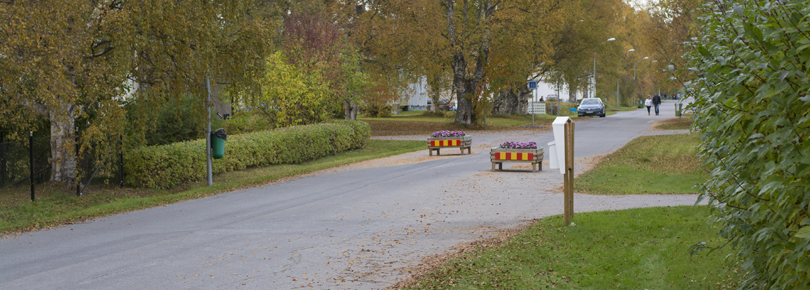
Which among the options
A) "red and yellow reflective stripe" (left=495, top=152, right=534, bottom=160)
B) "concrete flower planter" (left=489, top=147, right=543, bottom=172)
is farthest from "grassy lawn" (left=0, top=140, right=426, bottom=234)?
"red and yellow reflective stripe" (left=495, top=152, right=534, bottom=160)

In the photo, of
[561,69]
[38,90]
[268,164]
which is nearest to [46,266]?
[38,90]

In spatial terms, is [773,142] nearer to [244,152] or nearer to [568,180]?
[568,180]

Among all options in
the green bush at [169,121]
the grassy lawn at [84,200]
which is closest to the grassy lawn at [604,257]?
the grassy lawn at [84,200]

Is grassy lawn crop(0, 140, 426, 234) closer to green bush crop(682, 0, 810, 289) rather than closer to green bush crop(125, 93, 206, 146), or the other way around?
green bush crop(125, 93, 206, 146)

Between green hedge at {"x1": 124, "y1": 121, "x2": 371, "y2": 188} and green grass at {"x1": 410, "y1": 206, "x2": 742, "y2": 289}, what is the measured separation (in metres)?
10.3

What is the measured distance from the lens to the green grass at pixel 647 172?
13.4 metres

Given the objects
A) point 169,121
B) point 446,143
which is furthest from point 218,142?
point 446,143

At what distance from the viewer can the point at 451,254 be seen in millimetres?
8000

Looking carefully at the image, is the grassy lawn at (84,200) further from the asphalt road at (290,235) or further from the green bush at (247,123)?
the green bush at (247,123)

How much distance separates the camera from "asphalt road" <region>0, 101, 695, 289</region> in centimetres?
714

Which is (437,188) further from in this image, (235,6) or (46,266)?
(46,266)

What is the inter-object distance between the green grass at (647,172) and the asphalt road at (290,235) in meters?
0.86

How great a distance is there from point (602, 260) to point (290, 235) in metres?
4.59

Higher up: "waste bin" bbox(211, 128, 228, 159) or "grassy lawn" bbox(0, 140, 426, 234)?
"waste bin" bbox(211, 128, 228, 159)
